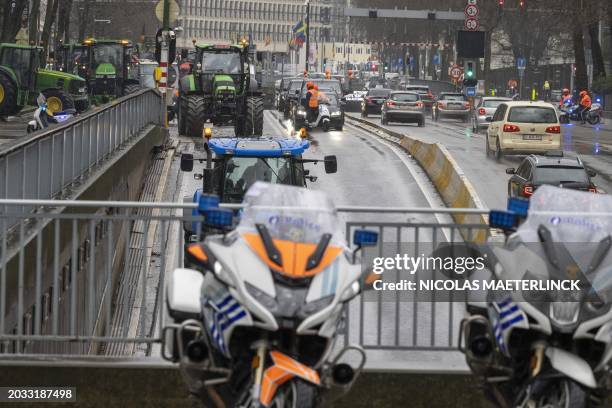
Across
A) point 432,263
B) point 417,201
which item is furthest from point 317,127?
point 432,263

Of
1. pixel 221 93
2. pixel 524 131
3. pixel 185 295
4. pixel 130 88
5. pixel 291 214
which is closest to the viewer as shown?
pixel 291 214

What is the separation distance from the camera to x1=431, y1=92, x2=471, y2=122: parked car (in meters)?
68.6

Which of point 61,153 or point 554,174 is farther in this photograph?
point 554,174

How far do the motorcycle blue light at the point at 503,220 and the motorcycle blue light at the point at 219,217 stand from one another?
1.49 metres

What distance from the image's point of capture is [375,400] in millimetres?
8773

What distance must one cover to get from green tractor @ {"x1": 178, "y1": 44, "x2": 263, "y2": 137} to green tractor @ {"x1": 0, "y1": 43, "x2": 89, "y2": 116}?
3544 millimetres

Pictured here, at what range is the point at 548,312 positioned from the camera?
6.85 m

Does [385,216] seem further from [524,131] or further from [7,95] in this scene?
[7,95]

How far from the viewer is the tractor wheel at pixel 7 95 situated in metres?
41.6

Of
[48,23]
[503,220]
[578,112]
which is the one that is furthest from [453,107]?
[503,220]

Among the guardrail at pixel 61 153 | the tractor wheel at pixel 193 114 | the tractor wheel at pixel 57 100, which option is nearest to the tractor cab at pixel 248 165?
the guardrail at pixel 61 153

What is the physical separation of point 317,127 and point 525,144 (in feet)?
51.5

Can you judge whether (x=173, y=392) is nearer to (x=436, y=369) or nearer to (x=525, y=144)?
(x=436, y=369)

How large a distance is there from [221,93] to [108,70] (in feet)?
44.7
